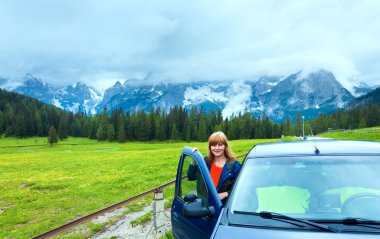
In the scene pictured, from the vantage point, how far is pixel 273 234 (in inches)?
126

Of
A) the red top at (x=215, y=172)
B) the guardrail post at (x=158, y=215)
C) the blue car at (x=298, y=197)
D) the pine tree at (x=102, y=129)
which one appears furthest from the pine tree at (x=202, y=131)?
the blue car at (x=298, y=197)

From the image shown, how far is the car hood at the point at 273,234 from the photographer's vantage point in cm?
306

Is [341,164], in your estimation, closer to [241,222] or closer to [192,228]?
[241,222]

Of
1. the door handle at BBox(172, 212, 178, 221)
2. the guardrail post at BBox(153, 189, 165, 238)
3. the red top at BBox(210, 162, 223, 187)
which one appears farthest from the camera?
the guardrail post at BBox(153, 189, 165, 238)

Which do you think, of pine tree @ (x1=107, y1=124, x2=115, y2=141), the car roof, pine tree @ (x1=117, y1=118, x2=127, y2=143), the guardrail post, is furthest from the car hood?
pine tree @ (x1=107, y1=124, x2=115, y2=141)

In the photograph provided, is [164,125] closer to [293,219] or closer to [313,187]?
[313,187]

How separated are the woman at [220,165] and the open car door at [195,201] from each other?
16 centimetres

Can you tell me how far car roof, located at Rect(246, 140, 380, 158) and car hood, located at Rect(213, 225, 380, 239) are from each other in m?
1.41

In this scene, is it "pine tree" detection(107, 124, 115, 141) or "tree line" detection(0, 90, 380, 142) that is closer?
"pine tree" detection(107, 124, 115, 141)

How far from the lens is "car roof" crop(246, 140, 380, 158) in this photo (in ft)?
14.4

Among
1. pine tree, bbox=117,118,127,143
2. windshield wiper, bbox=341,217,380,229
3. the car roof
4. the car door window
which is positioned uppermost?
pine tree, bbox=117,118,127,143

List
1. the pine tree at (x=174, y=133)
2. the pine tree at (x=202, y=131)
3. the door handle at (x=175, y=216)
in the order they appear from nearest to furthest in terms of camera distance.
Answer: the door handle at (x=175, y=216), the pine tree at (x=174, y=133), the pine tree at (x=202, y=131)

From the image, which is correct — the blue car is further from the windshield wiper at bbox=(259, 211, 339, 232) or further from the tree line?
the tree line

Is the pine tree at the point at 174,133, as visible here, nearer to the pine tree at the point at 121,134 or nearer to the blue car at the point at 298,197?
the pine tree at the point at 121,134
